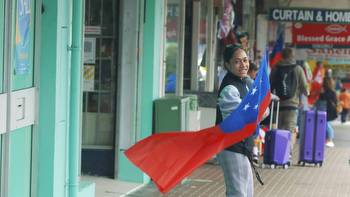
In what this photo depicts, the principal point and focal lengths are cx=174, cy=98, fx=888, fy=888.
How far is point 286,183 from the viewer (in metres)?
11.9

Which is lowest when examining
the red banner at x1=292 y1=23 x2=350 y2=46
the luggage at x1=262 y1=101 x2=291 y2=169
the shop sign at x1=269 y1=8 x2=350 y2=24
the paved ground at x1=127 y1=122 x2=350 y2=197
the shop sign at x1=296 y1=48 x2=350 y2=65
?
the paved ground at x1=127 y1=122 x2=350 y2=197

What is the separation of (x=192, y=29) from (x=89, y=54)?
445cm

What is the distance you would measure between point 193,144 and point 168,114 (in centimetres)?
366

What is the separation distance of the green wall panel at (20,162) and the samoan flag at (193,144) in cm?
84

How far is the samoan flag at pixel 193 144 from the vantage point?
23.6ft

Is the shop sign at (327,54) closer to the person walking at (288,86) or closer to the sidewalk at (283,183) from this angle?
the sidewalk at (283,183)

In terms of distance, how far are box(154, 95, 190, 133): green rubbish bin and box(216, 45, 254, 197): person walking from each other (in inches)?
143

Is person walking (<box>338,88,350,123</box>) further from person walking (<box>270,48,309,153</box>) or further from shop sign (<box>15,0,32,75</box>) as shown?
shop sign (<box>15,0,32,75</box>)

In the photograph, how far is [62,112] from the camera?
785 centimetres

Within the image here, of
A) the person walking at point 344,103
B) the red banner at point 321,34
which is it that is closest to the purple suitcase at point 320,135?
the red banner at point 321,34

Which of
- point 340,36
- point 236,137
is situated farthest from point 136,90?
point 340,36

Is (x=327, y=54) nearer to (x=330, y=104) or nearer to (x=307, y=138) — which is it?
(x=330, y=104)

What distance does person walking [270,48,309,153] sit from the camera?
45.0 ft

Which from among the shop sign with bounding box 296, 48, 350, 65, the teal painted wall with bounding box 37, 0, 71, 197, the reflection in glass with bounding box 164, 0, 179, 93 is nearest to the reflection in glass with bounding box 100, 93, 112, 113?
the reflection in glass with bounding box 164, 0, 179, 93
